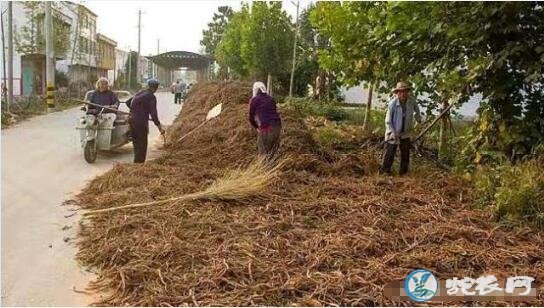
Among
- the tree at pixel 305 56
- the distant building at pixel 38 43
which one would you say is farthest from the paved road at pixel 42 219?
the distant building at pixel 38 43

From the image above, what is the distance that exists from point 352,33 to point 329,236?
5550 mm

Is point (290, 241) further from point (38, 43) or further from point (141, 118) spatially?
point (38, 43)

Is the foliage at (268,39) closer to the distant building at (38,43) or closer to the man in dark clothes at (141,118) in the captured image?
the distant building at (38,43)

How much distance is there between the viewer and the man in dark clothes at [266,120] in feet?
25.4

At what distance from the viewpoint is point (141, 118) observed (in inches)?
346

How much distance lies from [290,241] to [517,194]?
2293 millimetres

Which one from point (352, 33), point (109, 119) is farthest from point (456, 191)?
point (109, 119)

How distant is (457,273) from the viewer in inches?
159

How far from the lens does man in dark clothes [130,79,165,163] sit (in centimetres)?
874

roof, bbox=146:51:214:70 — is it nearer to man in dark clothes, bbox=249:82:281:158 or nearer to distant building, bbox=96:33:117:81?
distant building, bbox=96:33:117:81

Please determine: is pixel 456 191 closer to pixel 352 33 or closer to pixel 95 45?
pixel 352 33

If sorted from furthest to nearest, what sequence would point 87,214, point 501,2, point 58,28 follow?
point 58,28 → point 501,2 → point 87,214

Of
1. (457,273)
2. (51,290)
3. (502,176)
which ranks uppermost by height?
(502,176)

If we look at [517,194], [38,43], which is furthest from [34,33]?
[517,194]
